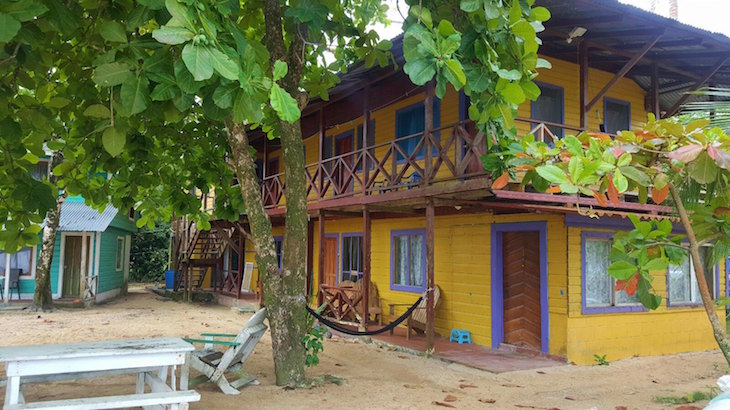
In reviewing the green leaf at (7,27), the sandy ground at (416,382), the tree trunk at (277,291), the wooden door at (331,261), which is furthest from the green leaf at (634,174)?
the wooden door at (331,261)

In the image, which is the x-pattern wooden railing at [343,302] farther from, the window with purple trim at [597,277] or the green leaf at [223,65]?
the green leaf at [223,65]

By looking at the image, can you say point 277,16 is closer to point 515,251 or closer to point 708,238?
point 708,238

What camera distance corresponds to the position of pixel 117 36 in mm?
3162

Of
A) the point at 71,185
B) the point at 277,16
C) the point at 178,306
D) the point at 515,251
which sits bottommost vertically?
the point at 178,306

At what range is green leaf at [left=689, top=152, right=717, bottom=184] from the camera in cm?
273

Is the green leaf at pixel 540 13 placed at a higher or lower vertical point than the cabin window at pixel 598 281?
higher

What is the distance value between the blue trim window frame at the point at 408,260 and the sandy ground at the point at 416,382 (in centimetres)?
201

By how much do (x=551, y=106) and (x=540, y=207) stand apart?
8.72ft

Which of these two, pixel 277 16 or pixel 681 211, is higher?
pixel 277 16

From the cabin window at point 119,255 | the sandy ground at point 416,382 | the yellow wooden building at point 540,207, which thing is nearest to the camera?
the sandy ground at point 416,382

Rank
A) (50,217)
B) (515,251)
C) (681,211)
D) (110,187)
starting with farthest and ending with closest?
1. (50,217)
2. (515,251)
3. (110,187)
4. (681,211)

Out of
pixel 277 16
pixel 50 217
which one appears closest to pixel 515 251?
pixel 277 16

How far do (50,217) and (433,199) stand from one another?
36.8 feet

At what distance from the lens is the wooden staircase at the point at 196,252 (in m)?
18.0
